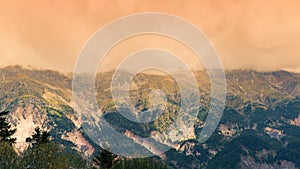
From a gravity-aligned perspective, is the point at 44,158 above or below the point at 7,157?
below

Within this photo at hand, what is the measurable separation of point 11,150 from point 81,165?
35.2 m

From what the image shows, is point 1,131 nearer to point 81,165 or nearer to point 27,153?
point 27,153

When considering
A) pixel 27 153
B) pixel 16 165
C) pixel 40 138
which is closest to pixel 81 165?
pixel 40 138

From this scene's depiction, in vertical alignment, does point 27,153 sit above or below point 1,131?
below

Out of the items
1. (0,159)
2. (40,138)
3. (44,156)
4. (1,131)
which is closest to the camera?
(0,159)

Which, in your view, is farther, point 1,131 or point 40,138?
point 40,138

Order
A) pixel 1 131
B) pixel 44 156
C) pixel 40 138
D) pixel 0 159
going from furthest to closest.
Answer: pixel 40 138 < pixel 1 131 < pixel 44 156 < pixel 0 159

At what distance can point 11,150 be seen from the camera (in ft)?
407

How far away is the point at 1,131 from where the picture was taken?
13975cm

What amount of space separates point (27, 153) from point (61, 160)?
11.0 metres

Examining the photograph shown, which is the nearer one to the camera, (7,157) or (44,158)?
(7,157)

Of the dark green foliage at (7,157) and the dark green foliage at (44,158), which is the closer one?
the dark green foliage at (7,157)

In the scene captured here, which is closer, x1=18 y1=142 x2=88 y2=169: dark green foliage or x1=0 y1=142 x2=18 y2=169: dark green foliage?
x1=0 y1=142 x2=18 y2=169: dark green foliage

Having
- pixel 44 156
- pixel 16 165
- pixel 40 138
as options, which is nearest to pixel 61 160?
pixel 44 156
